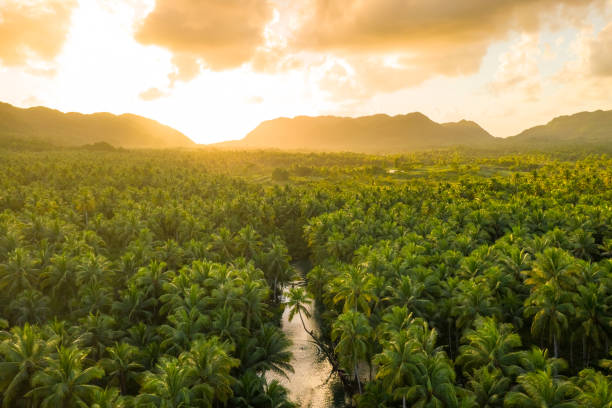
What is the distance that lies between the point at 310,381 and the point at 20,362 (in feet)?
107

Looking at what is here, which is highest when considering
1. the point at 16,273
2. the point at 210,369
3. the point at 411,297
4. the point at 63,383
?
the point at 16,273

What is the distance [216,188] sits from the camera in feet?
465

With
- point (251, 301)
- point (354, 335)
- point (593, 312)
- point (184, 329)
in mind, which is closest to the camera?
point (354, 335)

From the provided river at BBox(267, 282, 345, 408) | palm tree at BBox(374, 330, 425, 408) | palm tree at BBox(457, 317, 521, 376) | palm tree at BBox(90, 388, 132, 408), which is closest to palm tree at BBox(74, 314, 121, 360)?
palm tree at BBox(90, 388, 132, 408)

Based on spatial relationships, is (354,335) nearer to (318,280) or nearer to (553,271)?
(553,271)

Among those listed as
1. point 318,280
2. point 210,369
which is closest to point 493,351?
point 210,369

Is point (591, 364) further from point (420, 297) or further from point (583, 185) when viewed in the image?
point (583, 185)

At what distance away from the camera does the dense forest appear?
34.8 meters

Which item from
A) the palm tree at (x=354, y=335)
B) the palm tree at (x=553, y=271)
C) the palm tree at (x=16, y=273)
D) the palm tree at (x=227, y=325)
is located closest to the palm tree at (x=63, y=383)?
the palm tree at (x=227, y=325)

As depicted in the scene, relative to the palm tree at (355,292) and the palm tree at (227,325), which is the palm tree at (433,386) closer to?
the palm tree at (355,292)

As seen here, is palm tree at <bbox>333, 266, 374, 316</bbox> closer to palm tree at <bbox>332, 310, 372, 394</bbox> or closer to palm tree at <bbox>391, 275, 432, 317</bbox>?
palm tree at <bbox>391, 275, 432, 317</bbox>

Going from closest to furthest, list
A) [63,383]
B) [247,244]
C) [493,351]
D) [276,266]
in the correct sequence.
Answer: [63,383], [493,351], [276,266], [247,244]

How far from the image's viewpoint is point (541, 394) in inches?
1230

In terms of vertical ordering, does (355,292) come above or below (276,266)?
above
